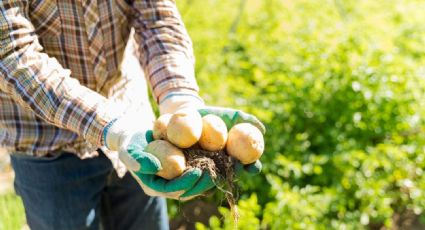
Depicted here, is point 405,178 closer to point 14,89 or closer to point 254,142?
point 254,142

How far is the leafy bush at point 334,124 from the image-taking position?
2.67 m

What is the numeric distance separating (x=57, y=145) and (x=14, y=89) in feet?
0.86

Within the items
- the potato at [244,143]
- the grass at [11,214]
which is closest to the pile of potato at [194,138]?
the potato at [244,143]

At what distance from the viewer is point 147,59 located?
1.69m

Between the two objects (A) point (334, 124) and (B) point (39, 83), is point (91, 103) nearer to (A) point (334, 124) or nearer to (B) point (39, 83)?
(B) point (39, 83)

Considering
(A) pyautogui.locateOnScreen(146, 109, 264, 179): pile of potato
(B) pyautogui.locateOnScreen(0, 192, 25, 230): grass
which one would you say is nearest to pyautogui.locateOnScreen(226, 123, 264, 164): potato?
(A) pyautogui.locateOnScreen(146, 109, 264, 179): pile of potato

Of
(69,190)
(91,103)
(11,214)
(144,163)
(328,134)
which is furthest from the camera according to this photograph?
(328,134)

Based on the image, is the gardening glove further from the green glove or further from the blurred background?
the blurred background

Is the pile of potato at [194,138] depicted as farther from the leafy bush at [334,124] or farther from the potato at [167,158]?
the leafy bush at [334,124]

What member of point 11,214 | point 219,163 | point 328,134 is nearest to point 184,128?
point 219,163

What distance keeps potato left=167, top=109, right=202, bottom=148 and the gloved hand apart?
7 centimetres

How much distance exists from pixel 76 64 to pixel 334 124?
1870mm

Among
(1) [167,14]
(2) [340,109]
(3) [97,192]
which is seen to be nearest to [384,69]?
(2) [340,109]

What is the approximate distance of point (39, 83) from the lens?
4.60ft
